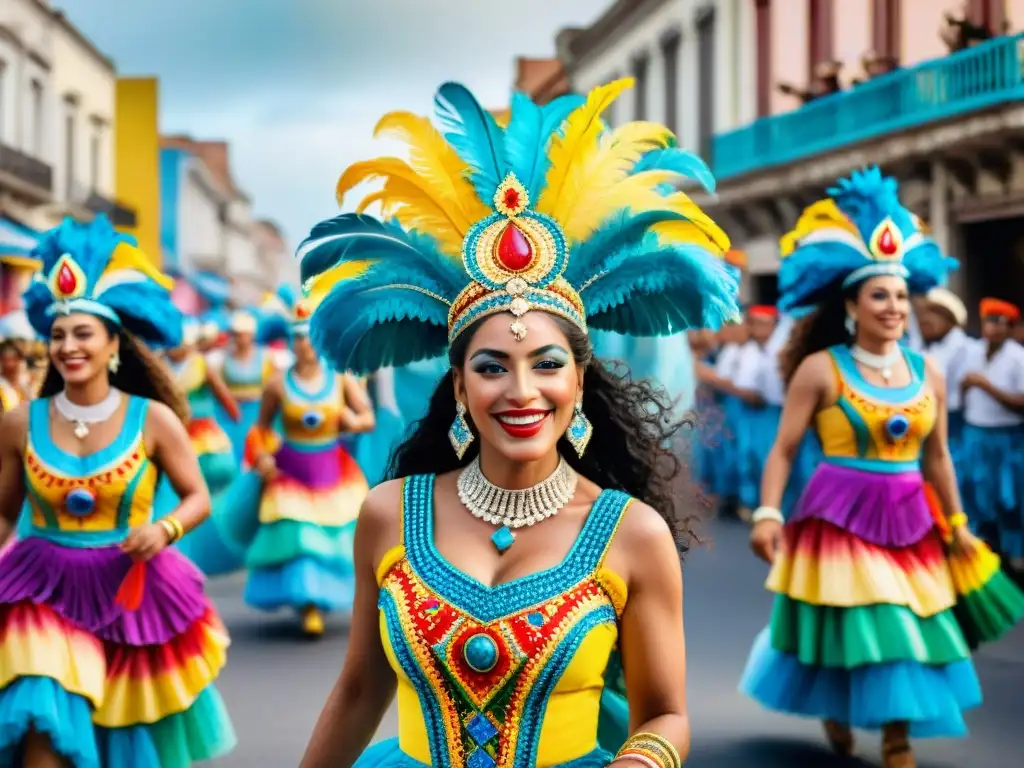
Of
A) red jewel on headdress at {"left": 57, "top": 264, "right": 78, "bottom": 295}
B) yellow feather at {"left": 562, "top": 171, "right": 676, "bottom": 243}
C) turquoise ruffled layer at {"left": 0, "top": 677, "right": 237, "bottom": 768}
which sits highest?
red jewel on headdress at {"left": 57, "top": 264, "right": 78, "bottom": 295}

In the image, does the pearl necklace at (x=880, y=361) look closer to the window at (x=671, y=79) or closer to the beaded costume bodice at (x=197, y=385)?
the beaded costume bodice at (x=197, y=385)

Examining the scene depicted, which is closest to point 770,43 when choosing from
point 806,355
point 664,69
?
point 664,69

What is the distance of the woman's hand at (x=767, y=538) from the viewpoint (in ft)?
19.5

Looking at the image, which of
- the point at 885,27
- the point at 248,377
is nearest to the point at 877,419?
the point at 248,377

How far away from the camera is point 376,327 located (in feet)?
11.1

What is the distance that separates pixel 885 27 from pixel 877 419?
15.6 metres

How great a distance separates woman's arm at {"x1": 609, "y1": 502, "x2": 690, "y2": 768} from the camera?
3.01 meters

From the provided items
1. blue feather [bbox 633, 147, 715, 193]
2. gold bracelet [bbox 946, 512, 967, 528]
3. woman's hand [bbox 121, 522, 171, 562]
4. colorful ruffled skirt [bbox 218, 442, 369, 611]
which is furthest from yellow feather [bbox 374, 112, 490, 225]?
colorful ruffled skirt [bbox 218, 442, 369, 611]

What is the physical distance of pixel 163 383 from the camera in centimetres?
575

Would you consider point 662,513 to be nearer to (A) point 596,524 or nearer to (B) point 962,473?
(A) point 596,524

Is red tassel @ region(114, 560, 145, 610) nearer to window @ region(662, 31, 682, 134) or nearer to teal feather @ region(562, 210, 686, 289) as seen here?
teal feather @ region(562, 210, 686, 289)

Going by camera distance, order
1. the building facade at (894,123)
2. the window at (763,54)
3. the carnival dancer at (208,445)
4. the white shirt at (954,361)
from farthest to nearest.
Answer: the window at (763,54)
the building facade at (894,123)
the white shirt at (954,361)
the carnival dancer at (208,445)

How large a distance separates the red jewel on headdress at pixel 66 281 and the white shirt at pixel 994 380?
701cm

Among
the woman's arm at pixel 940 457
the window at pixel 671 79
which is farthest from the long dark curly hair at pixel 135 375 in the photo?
the window at pixel 671 79
